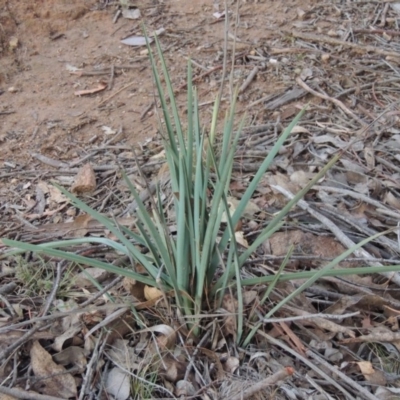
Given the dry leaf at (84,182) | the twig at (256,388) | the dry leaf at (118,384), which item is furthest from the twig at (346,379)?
the dry leaf at (84,182)

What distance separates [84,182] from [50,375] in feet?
2.59

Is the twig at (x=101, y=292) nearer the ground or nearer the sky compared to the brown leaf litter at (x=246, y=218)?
nearer the sky

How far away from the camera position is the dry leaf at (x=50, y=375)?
1.21 meters

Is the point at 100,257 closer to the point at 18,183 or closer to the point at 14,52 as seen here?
the point at 18,183

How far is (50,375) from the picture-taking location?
1226 mm

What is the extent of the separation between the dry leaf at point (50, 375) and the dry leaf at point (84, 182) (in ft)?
2.30

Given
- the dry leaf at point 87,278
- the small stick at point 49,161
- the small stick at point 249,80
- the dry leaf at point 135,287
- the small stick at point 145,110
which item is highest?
the dry leaf at point 135,287

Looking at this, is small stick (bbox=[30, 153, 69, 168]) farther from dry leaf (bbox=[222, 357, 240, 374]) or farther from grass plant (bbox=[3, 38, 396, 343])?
dry leaf (bbox=[222, 357, 240, 374])

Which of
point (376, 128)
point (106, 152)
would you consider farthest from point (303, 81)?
point (106, 152)

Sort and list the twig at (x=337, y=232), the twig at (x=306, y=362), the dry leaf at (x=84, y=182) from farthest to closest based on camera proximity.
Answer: the dry leaf at (x=84, y=182) → the twig at (x=337, y=232) → the twig at (x=306, y=362)

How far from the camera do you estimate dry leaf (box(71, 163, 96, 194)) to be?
1861mm

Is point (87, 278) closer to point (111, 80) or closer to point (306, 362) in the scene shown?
point (306, 362)

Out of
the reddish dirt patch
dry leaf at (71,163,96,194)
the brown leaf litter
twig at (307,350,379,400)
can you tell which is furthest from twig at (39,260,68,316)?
the reddish dirt patch

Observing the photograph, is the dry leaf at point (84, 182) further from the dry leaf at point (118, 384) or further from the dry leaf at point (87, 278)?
the dry leaf at point (118, 384)
